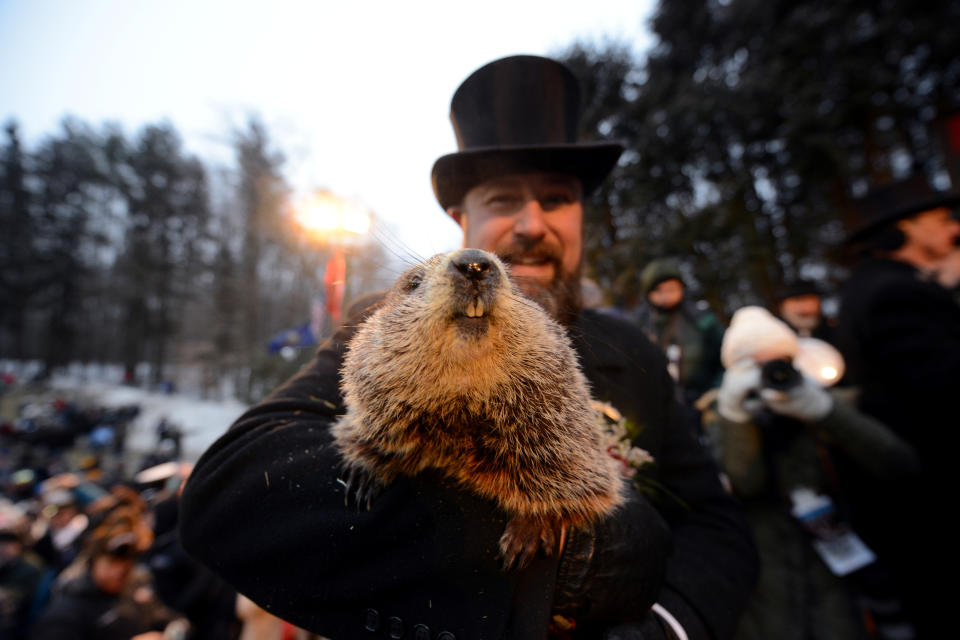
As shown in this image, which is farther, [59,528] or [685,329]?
[59,528]

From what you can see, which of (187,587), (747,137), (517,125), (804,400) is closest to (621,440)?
(517,125)

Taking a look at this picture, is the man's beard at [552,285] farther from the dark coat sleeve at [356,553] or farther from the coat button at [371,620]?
the coat button at [371,620]

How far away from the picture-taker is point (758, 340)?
2.57 meters

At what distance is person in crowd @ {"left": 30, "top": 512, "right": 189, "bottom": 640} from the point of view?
377cm

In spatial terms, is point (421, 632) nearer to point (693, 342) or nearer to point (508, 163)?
point (508, 163)

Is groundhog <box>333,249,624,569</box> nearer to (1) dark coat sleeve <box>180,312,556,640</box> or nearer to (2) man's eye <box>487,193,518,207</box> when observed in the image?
(1) dark coat sleeve <box>180,312,556,640</box>

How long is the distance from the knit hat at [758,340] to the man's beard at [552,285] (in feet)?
4.80

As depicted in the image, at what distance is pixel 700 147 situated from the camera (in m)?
12.2

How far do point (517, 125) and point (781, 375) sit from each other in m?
2.22

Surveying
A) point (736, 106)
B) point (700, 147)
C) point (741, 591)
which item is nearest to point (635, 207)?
point (700, 147)

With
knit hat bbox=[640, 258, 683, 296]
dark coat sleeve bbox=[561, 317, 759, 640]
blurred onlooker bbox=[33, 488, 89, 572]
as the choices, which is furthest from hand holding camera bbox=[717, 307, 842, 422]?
blurred onlooker bbox=[33, 488, 89, 572]

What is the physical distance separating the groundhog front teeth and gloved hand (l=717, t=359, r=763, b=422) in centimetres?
236

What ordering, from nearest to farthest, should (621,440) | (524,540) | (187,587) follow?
(524,540), (621,440), (187,587)

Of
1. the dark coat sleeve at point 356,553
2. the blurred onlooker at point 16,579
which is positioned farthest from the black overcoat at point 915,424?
the blurred onlooker at point 16,579
